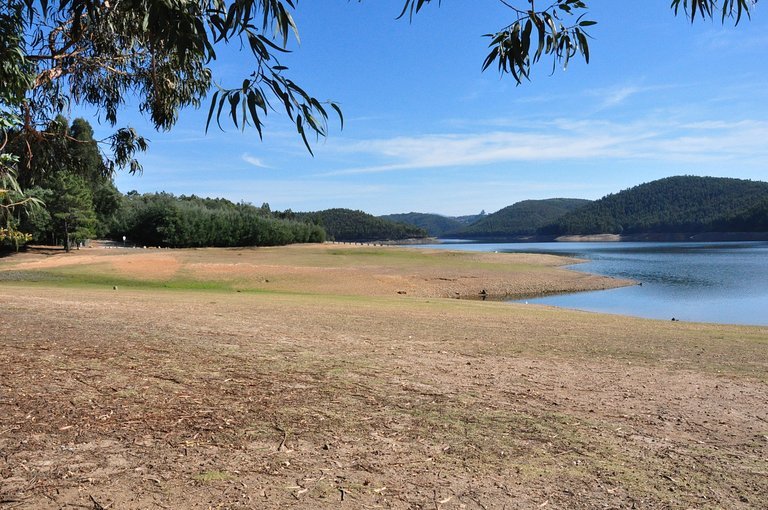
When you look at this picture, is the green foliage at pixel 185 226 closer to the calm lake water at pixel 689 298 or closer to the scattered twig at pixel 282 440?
the calm lake water at pixel 689 298

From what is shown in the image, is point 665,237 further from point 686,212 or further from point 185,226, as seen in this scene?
point 185,226

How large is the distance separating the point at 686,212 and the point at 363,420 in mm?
185629

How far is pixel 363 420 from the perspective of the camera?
15.0ft

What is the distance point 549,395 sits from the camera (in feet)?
18.9

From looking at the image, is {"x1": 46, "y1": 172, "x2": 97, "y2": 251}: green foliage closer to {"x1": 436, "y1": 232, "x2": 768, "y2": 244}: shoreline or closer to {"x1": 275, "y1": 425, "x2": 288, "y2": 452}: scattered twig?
{"x1": 275, "y1": 425, "x2": 288, "y2": 452}: scattered twig

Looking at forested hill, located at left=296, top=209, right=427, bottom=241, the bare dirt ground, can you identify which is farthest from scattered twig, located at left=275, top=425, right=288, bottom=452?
forested hill, located at left=296, top=209, right=427, bottom=241

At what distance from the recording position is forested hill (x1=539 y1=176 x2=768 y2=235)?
14238 cm

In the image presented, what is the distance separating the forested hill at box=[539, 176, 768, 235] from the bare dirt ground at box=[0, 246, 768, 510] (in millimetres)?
148521

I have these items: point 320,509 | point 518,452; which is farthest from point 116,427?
point 518,452

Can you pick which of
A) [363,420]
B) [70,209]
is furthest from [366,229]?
[363,420]

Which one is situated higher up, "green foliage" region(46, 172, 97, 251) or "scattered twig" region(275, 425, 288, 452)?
"green foliage" region(46, 172, 97, 251)

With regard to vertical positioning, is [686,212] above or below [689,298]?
above

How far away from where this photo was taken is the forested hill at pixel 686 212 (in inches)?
5605

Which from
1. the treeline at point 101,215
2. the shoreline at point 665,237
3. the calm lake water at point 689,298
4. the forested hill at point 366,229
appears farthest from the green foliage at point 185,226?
the shoreline at point 665,237
